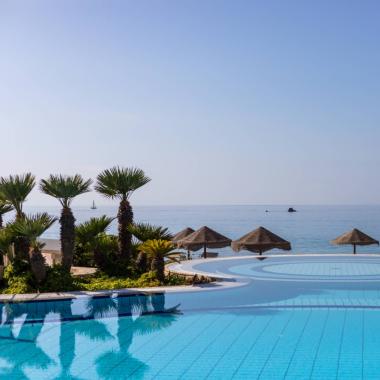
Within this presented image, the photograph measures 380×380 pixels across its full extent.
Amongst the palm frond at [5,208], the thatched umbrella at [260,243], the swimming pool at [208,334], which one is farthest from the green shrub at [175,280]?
the palm frond at [5,208]

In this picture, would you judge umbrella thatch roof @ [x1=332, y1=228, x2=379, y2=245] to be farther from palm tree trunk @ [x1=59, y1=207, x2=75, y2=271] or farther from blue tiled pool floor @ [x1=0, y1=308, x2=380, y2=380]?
palm tree trunk @ [x1=59, y1=207, x2=75, y2=271]

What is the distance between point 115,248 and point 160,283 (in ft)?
11.5

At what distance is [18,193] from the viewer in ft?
62.4

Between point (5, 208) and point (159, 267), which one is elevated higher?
point (5, 208)

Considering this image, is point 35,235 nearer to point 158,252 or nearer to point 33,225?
point 33,225

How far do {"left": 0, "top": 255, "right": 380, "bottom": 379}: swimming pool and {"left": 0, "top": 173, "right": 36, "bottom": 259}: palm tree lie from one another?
328 cm

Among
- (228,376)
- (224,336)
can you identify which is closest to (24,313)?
(224,336)

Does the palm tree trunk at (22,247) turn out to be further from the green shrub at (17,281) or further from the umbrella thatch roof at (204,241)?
the umbrella thatch roof at (204,241)

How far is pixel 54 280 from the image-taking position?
17734mm

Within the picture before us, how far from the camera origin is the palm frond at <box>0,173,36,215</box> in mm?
18953

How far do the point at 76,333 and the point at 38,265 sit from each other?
4.69 m

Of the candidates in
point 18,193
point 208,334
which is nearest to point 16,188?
point 18,193

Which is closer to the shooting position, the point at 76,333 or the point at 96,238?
the point at 76,333

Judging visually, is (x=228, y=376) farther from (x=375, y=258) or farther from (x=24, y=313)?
(x=375, y=258)
